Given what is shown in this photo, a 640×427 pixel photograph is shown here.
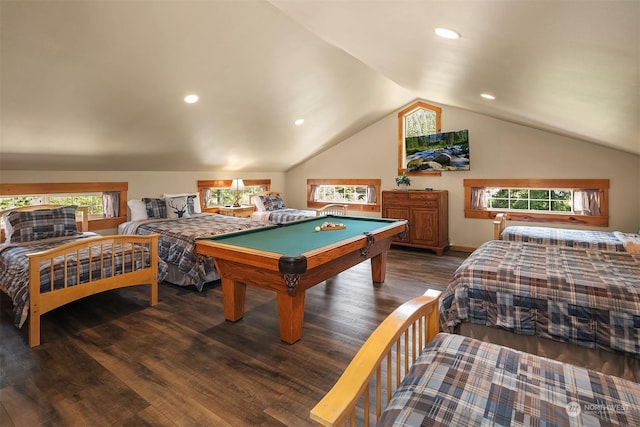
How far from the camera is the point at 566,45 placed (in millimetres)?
1771

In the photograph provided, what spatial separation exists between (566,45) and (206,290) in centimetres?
394

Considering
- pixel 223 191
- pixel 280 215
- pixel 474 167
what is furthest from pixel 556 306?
pixel 223 191

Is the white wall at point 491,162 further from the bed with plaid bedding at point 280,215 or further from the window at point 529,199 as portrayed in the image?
the bed with plaid bedding at point 280,215

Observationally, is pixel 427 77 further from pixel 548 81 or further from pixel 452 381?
pixel 452 381

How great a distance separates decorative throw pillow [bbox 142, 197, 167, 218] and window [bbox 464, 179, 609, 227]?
200 inches

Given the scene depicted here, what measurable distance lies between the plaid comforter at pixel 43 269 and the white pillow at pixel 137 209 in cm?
131

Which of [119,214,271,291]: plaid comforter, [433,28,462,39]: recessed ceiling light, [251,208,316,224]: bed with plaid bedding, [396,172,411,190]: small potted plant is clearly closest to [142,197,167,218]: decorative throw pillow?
[119,214,271,291]: plaid comforter

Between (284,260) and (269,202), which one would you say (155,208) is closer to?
(269,202)

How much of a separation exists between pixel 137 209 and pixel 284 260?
382 cm

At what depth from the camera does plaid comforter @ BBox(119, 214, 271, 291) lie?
3.90 m

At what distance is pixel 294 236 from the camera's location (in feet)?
10.8

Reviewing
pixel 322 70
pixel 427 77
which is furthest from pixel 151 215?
pixel 427 77

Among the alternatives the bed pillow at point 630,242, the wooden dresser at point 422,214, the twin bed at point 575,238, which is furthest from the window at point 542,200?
the bed pillow at point 630,242

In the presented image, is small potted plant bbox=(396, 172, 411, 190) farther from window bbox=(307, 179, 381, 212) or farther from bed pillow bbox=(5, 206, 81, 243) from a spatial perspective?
bed pillow bbox=(5, 206, 81, 243)
